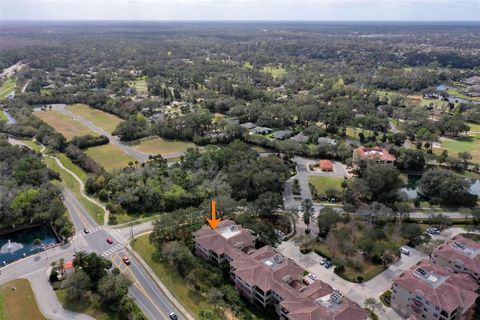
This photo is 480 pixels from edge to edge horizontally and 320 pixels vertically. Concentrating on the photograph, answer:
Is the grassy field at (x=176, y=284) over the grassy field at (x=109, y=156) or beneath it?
over

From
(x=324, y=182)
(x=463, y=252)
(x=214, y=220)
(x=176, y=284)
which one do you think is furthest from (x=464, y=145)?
(x=176, y=284)

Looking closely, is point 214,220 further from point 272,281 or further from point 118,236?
point 272,281

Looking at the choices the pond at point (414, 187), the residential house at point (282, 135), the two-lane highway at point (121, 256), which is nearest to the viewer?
the two-lane highway at point (121, 256)

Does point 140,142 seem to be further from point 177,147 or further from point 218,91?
point 218,91

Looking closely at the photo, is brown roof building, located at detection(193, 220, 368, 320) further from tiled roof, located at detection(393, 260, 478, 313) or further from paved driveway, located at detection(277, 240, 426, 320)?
tiled roof, located at detection(393, 260, 478, 313)

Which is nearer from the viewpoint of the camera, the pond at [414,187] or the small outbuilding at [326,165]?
the pond at [414,187]

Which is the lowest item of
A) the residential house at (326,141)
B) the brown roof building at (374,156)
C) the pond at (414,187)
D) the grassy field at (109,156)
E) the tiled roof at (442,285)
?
the pond at (414,187)

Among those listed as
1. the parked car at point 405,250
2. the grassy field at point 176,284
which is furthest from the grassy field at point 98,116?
the parked car at point 405,250

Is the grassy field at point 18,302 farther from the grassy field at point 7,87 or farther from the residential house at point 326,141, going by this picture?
the grassy field at point 7,87
